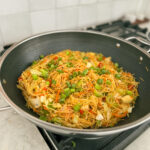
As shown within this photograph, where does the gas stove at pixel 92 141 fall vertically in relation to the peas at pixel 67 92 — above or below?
below

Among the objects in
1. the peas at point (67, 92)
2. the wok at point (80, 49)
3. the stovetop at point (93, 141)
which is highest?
the wok at point (80, 49)

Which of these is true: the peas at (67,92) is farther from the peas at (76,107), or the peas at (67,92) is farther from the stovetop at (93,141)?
the stovetop at (93,141)

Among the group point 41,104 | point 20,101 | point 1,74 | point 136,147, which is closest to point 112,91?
point 136,147

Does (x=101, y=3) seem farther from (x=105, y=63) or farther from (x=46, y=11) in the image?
(x=105, y=63)

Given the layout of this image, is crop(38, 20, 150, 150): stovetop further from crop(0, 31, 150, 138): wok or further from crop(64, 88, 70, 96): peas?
crop(64, 88, 70, 96): peas

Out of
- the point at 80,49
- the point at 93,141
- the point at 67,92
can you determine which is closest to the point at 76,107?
the point at 67,92

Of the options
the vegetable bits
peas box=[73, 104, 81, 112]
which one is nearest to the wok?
the vegetable bits

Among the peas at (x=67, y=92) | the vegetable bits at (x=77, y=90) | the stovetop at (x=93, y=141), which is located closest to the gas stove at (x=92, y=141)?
the stovetop at (x=93, y=141)

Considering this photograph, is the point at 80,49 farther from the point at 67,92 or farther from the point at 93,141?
the point at 93,141
